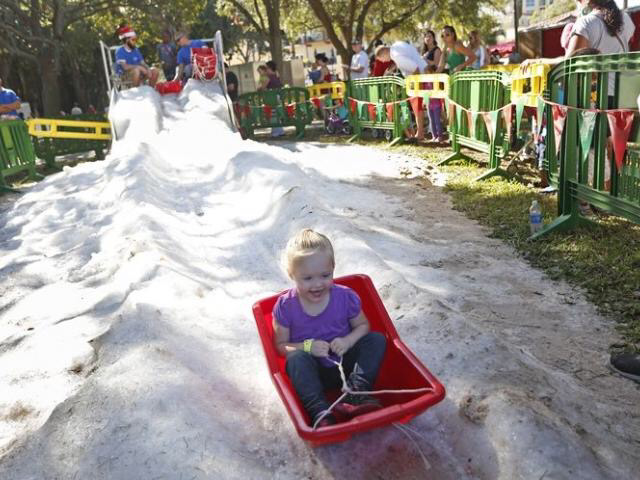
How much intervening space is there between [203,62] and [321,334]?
12.9m

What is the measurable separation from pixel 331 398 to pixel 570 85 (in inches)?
147

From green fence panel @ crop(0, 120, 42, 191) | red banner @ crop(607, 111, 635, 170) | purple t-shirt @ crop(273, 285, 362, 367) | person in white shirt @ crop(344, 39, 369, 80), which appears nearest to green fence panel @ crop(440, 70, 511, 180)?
red banner @ crop(607, 111, 635, 170)

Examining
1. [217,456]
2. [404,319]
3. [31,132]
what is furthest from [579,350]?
[31,132]

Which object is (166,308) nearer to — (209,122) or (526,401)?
(526,401)

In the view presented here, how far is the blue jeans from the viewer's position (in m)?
2.49

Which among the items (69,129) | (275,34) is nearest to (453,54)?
(69,129)

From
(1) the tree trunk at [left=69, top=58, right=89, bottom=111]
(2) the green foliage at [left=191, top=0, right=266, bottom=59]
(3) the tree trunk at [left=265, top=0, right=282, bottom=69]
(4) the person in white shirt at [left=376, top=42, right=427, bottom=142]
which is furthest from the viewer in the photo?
(2) the green foliage at [left=191, top=0, right=266, bottom=59]

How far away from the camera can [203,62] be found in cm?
1445

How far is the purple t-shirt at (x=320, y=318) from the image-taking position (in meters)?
2.80

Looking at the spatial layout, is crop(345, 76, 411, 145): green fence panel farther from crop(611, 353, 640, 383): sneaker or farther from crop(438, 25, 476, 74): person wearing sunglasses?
crop(611, 353, 640, 383): sneaker

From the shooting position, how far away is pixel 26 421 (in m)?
2.80

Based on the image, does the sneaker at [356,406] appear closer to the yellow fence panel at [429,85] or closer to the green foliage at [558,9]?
the yellow fence panel at [429,85]

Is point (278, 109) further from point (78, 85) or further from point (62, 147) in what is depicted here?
point (78, 85)

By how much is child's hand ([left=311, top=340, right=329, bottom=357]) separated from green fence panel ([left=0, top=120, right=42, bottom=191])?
8.92m
